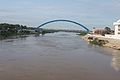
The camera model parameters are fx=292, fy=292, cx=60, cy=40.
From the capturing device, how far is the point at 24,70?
12898 mm

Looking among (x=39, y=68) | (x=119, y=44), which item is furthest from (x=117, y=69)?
(x=119, y=44)

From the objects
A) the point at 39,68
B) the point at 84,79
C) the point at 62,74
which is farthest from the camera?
the point at 39,68

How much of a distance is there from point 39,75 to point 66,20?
211 feet

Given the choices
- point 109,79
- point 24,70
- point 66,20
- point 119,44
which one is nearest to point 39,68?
point 24,70

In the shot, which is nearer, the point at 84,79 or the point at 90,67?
the point at 84,79

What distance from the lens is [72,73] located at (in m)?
12.5

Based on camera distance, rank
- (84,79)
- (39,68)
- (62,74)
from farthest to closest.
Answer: (39,68) → (62,74) → (84,79)

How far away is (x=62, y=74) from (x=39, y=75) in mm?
1009

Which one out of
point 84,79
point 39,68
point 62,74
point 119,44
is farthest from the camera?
point 119,44

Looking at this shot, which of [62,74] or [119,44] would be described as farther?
[119,44]

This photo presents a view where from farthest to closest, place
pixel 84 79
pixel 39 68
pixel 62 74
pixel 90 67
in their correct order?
pixel 90 67 < pixel 39 68 < pixel 62 74 < pixel 84 79

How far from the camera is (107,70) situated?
13578 millimetres

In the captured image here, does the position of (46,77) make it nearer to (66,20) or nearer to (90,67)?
(90,67)

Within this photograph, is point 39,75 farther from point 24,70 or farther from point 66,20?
point 66,20
